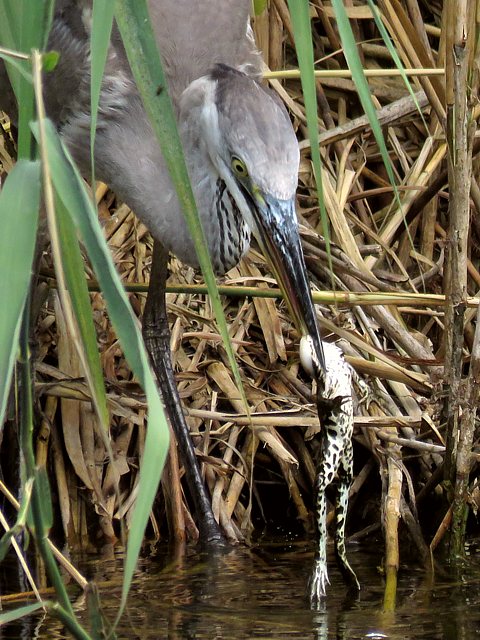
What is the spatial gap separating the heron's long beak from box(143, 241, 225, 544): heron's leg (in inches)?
30.8

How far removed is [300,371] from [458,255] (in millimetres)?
981

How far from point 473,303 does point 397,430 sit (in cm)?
39

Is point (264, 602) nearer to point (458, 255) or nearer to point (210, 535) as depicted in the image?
point (210, 535)

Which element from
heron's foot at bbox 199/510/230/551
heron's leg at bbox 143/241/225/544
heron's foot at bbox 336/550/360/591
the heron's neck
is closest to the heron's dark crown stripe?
the heron's neck

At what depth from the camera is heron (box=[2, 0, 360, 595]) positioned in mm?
2338

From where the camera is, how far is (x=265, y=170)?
7.61 feet

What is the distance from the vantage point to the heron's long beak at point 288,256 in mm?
2203

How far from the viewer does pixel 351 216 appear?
3631 millimetres

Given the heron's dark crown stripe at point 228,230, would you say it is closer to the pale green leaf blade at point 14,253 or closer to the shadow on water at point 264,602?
the shadow on water at point 264,602

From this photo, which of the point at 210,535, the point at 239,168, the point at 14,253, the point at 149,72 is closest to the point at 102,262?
the point at 14,253

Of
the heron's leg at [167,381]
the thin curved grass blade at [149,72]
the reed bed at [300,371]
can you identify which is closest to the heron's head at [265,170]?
the reed bed at [300,371]

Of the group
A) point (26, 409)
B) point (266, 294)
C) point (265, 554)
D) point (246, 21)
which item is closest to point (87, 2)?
point (246, 21)

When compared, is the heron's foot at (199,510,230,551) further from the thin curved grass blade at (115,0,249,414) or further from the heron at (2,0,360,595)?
the thin curved grass blade at (115,0,249,414)

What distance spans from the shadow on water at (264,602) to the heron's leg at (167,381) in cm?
15
